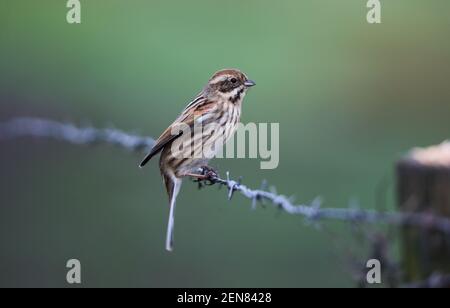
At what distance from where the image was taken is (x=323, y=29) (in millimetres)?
14859

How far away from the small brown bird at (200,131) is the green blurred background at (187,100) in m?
2.49

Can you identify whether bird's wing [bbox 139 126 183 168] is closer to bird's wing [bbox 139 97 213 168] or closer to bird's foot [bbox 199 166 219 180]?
bird's wing [bbox 139 97 213 168]

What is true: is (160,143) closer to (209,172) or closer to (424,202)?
(209,172)

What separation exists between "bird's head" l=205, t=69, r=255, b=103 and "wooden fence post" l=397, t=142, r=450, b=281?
75.0 inches

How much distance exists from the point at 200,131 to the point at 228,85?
53cm

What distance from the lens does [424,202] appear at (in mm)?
5379

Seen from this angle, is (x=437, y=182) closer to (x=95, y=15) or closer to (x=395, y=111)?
(x=395, y=111)

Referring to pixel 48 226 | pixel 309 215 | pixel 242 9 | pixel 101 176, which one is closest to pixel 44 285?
pixel 48 226

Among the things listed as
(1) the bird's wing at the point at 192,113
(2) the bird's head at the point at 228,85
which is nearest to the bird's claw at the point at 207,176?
(1) the bird's wing at the point at 192,113

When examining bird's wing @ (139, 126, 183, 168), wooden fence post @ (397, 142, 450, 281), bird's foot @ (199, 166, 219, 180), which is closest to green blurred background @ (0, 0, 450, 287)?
bird's foot @ (199, 166, 219, 180)

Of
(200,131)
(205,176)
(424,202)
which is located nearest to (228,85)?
(200,131)

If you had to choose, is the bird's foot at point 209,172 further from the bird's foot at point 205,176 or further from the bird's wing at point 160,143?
the bird's wing at point 160,143

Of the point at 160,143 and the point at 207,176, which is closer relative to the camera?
the point at 160,143

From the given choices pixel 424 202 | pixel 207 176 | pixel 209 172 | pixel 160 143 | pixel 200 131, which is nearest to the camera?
pixel 424 202
